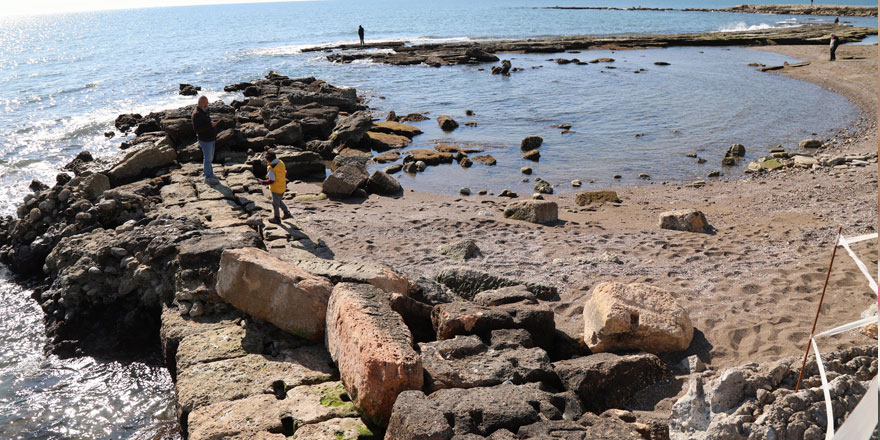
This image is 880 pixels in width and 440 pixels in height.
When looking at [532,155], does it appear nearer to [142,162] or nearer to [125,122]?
[142,162]

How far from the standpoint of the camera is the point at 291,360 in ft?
19.2

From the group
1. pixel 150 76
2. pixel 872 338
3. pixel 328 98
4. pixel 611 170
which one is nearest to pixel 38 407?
pixel 872 338

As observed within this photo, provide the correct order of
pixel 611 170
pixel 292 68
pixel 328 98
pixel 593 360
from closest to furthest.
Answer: pixel 593 360, pixel 611 170, pixel 328 98, pixel 292 68

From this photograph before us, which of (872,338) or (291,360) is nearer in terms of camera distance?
(872,338)

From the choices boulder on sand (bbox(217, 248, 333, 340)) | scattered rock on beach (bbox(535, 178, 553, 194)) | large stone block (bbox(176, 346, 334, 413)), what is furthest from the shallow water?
scattered rock on beach (bbox(535, 178, 553, 194))

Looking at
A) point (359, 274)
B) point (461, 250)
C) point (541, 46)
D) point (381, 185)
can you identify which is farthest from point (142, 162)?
point (541, 46)

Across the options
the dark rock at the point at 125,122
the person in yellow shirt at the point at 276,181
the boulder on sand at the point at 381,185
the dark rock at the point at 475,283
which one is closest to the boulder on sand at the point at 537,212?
the dark rock at the point at 475,283

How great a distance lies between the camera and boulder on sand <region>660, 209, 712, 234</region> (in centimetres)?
1065

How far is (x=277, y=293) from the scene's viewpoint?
6.14 metres

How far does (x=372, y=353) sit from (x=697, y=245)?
6.89 metres

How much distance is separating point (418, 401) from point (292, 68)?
4179cm

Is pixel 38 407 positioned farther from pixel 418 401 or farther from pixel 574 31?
pixel 574 31

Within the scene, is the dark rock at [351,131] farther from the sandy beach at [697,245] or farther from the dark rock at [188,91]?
the dark rock at [188,91]

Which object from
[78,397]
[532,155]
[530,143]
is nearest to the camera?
[78,397]
